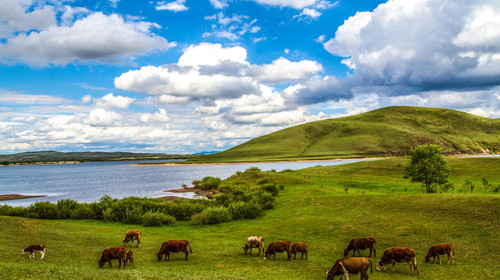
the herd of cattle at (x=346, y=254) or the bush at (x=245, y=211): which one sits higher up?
the herd of cattle at (x=346, y=254)

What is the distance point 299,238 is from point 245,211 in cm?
1342

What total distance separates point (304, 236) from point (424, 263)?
9.92 metres

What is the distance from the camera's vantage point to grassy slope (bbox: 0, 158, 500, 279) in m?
15.7

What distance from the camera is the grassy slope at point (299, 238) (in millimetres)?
15688

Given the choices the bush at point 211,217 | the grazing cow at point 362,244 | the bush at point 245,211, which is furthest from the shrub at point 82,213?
the grazing cow at point 362,244

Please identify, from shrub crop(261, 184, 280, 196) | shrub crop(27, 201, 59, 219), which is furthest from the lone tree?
shrub crop(27, 201, 59, 219)

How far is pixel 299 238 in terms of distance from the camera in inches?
1006

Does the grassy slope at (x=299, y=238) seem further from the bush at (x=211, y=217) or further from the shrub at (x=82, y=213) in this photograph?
the shrub at (x=82, y=213)

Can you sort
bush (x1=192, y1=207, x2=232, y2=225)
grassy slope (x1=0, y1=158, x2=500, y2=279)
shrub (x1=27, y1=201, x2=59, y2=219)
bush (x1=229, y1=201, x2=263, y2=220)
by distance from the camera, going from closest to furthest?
grassy slope (x1=0, y1=158, x2=500, y2=279)
bush (x1=192, y1=207, x2=232, y2=225)
bush (x1=229, y1=201, x2=263, y2=220)
shrub (x1=27, y1=201, x2=59, y2=219)

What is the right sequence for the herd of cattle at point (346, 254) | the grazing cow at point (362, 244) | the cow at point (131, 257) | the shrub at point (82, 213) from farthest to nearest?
the shrub at point (82, 213)
the grazing cow at point (362, 244)
the cow at point (131, 257)
the herd of cattle at point (346, 254)

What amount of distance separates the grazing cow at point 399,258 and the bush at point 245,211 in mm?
22170

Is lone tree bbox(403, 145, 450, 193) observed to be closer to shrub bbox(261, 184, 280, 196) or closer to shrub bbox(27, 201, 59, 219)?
shrub bbox(261, 184, 280, 196)

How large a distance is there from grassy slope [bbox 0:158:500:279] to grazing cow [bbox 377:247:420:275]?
0.53 meters

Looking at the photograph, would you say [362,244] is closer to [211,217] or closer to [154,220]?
[211,217]
